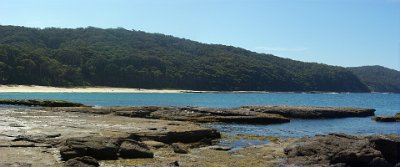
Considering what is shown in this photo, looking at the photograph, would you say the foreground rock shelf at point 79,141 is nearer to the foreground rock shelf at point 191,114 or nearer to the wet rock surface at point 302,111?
the foreground rock shelf at point 191,114

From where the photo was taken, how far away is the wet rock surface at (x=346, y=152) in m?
25.1

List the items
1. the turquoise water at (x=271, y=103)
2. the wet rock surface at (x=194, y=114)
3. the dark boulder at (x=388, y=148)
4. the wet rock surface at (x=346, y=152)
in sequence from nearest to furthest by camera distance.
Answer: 1. the wet rock surface at (x=346, y=152)
2. the dark boulder at (x=388, y=148)
3. the turquoise water at (x=271, y=103)
4. the wet rock surface at (x=194, y=114)

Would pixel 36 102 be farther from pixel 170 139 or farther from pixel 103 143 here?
pixel 103 143

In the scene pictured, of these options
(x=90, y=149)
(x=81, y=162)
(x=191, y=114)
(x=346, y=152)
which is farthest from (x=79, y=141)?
(x=191, y=114)

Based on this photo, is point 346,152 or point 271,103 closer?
point 346,152

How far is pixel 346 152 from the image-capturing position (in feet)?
82.7

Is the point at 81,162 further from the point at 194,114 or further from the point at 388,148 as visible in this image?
the point at 194,114

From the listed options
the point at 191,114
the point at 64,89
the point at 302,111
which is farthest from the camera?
the point at 64,89

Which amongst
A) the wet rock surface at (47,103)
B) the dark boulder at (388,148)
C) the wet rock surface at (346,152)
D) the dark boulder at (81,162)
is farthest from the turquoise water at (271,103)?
the dark boulder at (81,162)

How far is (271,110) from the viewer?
68.2 m

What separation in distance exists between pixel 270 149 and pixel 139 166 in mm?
10661

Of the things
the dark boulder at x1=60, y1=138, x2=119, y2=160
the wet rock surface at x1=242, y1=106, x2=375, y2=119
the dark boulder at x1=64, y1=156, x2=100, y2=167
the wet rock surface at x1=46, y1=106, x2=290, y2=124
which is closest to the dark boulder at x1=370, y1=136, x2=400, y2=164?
the dark boulder at x1=60, y1=138, x2=119, y2=160

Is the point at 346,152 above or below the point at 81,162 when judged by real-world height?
above

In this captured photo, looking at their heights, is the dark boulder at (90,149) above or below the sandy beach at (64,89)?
below
